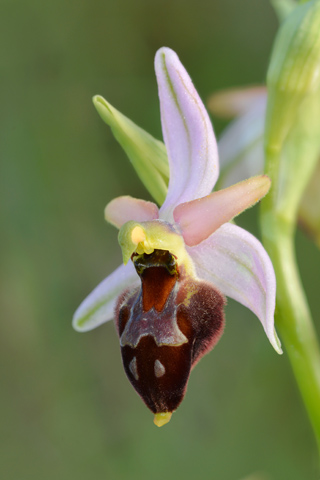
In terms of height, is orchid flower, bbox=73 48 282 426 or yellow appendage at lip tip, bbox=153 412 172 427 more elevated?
orchid flower, bbox=73 48 282 426

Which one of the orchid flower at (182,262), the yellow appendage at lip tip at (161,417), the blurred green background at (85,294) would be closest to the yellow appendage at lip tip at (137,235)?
the orchid flower at (182,262)

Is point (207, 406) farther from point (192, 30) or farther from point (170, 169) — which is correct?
point (170, 169)

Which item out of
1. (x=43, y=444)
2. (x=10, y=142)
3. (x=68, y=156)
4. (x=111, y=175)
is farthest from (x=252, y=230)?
(x=43, y=444)

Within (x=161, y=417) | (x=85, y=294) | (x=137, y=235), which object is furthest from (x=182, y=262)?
(x=85, y=294)

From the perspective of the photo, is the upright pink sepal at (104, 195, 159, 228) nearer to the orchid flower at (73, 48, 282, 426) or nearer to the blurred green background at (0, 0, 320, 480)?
the orchid flower at (73, 48, 282, 426)

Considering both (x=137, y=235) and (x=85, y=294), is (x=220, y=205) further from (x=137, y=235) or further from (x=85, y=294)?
(x=85, y=294)

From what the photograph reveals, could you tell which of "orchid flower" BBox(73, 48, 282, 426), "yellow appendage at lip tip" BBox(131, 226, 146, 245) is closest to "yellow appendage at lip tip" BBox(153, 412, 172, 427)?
"orchid flower" BBox(73, 48, 282, 426)

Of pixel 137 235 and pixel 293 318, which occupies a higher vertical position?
pixel 137 235
